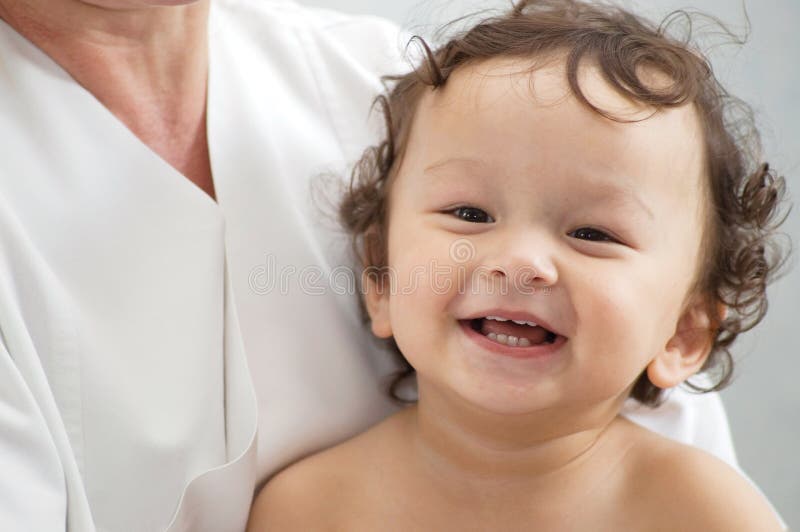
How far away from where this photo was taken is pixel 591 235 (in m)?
1.17

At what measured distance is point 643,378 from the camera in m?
1.43

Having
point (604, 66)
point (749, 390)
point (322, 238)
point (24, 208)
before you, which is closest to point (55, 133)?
point (24, 208)

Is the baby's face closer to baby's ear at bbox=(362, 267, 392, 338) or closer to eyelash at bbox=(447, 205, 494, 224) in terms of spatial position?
eyelash at bbox=(447, 205, 494, 224)

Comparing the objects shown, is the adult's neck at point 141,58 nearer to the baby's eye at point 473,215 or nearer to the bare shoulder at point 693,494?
the baby's eye at point 473,215

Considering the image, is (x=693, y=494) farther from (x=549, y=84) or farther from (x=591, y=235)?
(x=549, y=84)

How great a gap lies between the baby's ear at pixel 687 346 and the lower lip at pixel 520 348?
0.71 ft

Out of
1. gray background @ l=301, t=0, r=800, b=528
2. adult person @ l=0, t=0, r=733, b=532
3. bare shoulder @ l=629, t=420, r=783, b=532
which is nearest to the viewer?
adult person @ l=0, t=0, r=733, b=532

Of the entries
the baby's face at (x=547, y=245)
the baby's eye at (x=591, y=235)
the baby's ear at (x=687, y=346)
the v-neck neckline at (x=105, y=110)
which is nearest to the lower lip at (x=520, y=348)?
the baby's face at (x=547, y=245)

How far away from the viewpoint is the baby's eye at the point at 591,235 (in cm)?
117

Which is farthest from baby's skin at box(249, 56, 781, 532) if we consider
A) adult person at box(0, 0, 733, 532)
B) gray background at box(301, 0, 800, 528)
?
gray background at box(301, 0, 800, 528)

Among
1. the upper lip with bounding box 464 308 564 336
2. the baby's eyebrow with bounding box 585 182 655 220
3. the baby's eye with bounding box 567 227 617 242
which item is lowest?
the upper lip with bounding box 464 308 564 336

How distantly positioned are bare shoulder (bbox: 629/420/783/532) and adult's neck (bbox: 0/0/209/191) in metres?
0.67

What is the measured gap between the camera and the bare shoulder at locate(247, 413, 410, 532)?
1300mm

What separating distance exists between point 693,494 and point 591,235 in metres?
0.33
